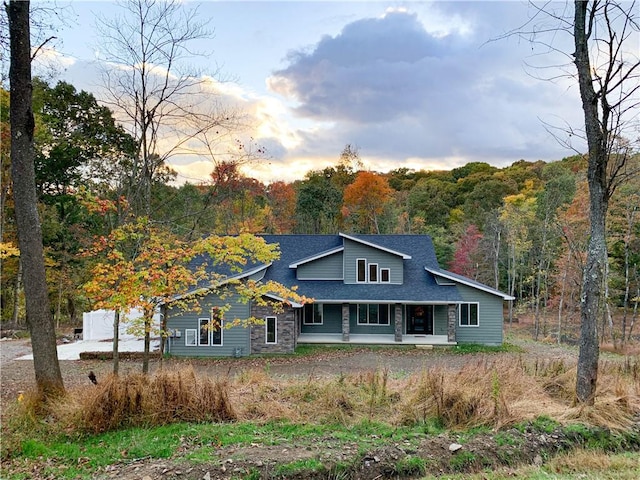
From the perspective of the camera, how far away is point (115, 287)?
8.85 metres

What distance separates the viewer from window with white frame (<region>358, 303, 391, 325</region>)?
2284 cm

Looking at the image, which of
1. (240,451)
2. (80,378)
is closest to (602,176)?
(240,451)

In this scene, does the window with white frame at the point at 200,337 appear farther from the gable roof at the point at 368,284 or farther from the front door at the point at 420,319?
the front door at the point at 420,319

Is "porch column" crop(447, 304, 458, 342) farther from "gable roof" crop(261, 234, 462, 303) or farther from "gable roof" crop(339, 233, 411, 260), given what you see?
"gable roof" crop(339, 233, 411, 260)

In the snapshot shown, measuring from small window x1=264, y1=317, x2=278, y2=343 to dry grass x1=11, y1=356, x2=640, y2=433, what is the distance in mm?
12049

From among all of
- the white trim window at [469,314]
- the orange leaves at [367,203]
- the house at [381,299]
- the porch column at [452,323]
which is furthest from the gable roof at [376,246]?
the orange leaves at [367,203]

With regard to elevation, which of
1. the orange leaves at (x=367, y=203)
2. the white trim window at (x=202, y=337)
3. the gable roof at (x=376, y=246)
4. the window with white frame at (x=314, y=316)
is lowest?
the white trim window at (x=202, y=337)

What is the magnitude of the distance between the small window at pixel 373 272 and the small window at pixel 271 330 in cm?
575

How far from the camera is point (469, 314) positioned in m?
22.3

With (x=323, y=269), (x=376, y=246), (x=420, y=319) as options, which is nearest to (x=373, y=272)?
(x=376, y=246)

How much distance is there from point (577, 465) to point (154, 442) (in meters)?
5.38

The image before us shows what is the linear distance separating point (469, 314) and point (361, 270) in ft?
19.4

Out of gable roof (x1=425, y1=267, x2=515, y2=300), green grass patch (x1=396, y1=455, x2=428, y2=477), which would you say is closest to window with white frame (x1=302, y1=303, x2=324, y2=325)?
gable roof (x1=425, y1=267, x2=515, y2=300)

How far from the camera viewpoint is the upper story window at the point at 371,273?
23.0 metres
